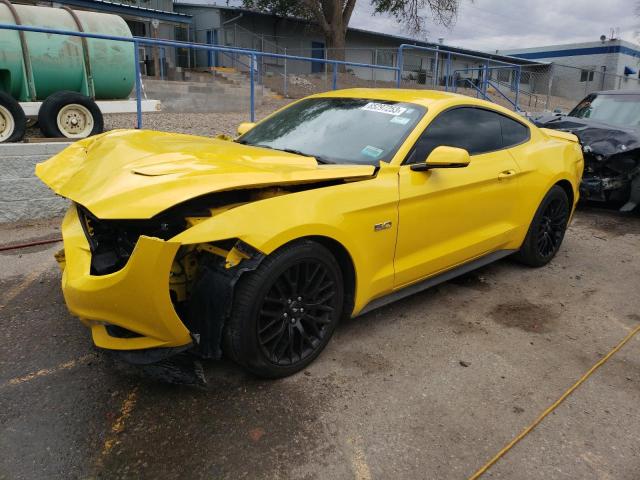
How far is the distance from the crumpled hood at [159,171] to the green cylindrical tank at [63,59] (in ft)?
15.2

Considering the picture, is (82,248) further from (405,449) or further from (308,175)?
(405,449)

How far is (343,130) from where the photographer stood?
3584mm

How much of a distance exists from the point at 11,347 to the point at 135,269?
4.87ft

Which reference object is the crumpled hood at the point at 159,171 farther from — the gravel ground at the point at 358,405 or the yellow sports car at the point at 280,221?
the gravel ground at the point at 358,405

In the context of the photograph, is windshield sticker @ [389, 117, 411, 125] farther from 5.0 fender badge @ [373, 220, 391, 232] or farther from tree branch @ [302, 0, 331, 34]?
tree branch @ [302, 0, 331, 34]

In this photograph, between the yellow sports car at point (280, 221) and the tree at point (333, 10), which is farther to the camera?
the tree at point (333, 10)

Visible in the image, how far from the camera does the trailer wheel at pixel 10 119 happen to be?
20.3 ft

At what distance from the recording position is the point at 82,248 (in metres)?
2.66

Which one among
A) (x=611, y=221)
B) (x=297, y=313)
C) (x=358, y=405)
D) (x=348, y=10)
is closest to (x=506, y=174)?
(x=297, y=313)

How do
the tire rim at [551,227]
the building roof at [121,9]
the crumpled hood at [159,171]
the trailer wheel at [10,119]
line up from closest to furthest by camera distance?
the crumpled hood at [159,171]
the tire rim at [551,227]
the trailer wheel at [10,119]
the building roof at [121,9]

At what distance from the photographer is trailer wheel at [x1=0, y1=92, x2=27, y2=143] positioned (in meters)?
6.18

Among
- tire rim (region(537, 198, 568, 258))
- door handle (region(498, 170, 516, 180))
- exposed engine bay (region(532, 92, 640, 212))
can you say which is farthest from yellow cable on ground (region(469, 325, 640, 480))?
exposed engine bay (region(532, 92, 640, 212))

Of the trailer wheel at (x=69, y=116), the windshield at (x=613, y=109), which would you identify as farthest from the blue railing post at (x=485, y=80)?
the trailer wheel at (x=69, y=116)

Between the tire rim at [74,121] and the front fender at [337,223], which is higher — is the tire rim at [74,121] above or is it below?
above
